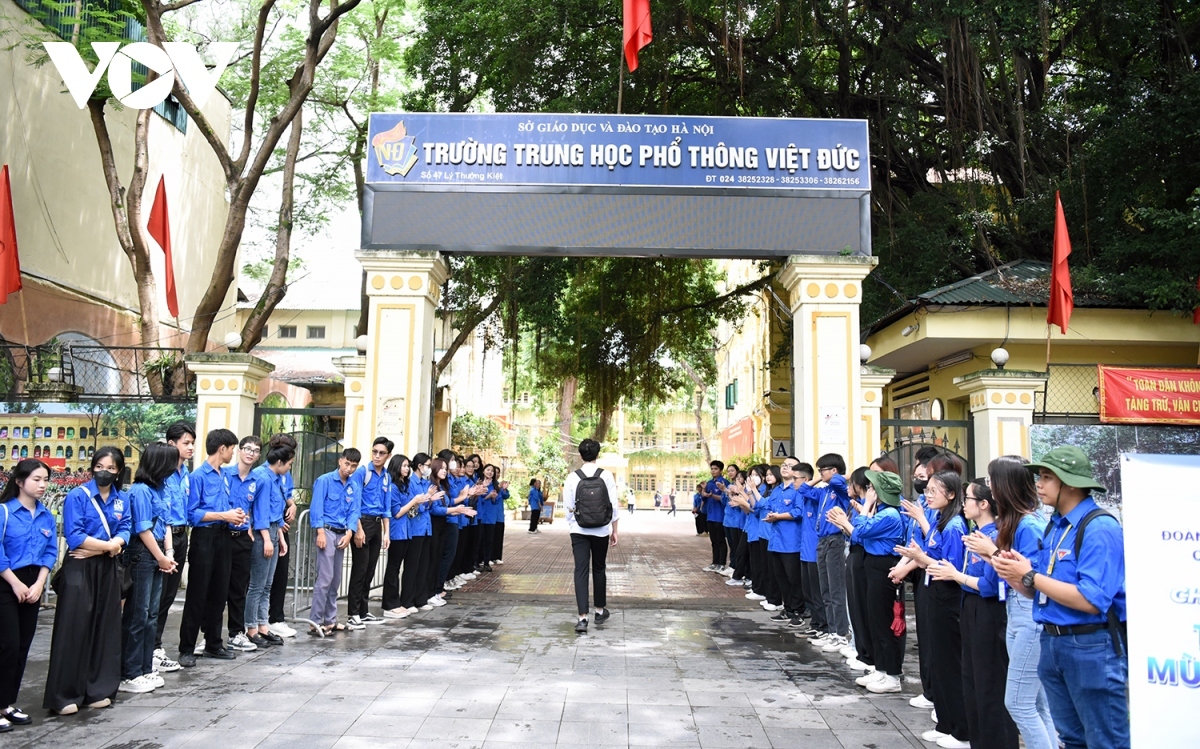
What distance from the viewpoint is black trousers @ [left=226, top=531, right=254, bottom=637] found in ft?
20.7

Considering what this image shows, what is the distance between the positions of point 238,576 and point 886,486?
4.63m

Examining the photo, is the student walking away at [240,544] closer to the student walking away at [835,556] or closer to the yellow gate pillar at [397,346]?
the yellow gate pillar at [397,346]

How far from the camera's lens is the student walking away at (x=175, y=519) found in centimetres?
564

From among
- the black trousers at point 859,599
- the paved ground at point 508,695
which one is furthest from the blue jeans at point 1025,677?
the black trousers at point 859,599

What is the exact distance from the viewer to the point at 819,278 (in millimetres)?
9586

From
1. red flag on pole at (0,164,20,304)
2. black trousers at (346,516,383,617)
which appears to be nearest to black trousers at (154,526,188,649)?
black trousers at (346,516,383,617)

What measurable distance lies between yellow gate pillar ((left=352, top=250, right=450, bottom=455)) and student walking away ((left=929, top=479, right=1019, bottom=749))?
661 cm

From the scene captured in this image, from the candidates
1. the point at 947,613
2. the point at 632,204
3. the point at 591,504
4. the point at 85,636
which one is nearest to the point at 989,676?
the point at 947,613

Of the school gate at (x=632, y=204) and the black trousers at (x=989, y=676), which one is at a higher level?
the school gate at (x=632, y=204)

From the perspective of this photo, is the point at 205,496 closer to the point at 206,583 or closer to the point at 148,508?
the point at 206,583

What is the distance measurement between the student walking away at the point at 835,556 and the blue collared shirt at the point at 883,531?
124cm

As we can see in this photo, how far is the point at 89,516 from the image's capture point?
4906mm

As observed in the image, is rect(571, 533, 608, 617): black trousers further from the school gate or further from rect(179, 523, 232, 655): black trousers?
rect(179, 523, 232, 655): black trousers

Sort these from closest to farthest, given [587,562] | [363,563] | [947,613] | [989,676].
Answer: [989,676] < [947,613] < [363,563] < [587,562]
